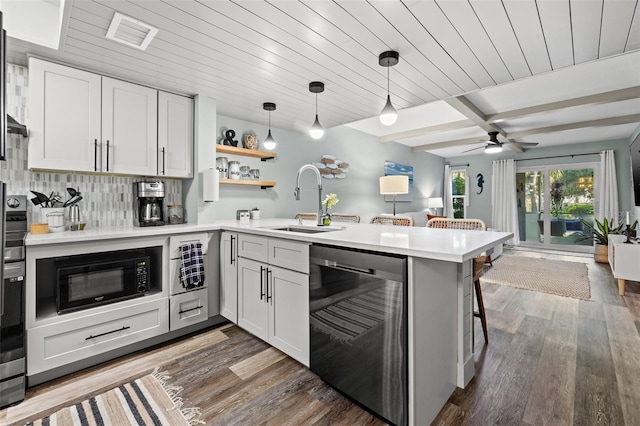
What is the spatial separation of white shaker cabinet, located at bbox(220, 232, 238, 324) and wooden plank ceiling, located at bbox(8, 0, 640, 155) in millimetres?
1411

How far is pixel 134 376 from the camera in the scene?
1970mm

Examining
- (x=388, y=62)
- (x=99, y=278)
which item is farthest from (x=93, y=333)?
(x=388, y=62)

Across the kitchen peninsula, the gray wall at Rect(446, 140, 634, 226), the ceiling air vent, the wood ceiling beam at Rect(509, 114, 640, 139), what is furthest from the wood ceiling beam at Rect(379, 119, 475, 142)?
the ceiling air vent

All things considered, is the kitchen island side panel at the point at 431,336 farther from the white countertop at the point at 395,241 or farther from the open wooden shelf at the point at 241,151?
the open wooden shelf at the point at 241,151

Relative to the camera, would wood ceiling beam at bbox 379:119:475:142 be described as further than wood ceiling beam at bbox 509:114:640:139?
Yes

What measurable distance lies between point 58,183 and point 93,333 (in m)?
1.28

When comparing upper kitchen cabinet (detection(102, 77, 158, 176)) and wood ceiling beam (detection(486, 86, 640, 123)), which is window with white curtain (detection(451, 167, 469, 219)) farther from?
upper kitchen cabinet (detection(102, 77, 158, 176))

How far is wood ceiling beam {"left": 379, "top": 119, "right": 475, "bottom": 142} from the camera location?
4.98m

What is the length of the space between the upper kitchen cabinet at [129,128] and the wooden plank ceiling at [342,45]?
0.14 m

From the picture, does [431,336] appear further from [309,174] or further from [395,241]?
[309,174]

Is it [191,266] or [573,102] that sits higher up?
[573,102]

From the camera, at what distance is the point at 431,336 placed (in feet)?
4.93

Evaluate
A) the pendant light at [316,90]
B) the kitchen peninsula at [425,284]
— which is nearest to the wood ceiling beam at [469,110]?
the pendant light at [316,90]

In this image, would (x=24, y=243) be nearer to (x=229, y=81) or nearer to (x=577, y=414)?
(x=229, y=81)
